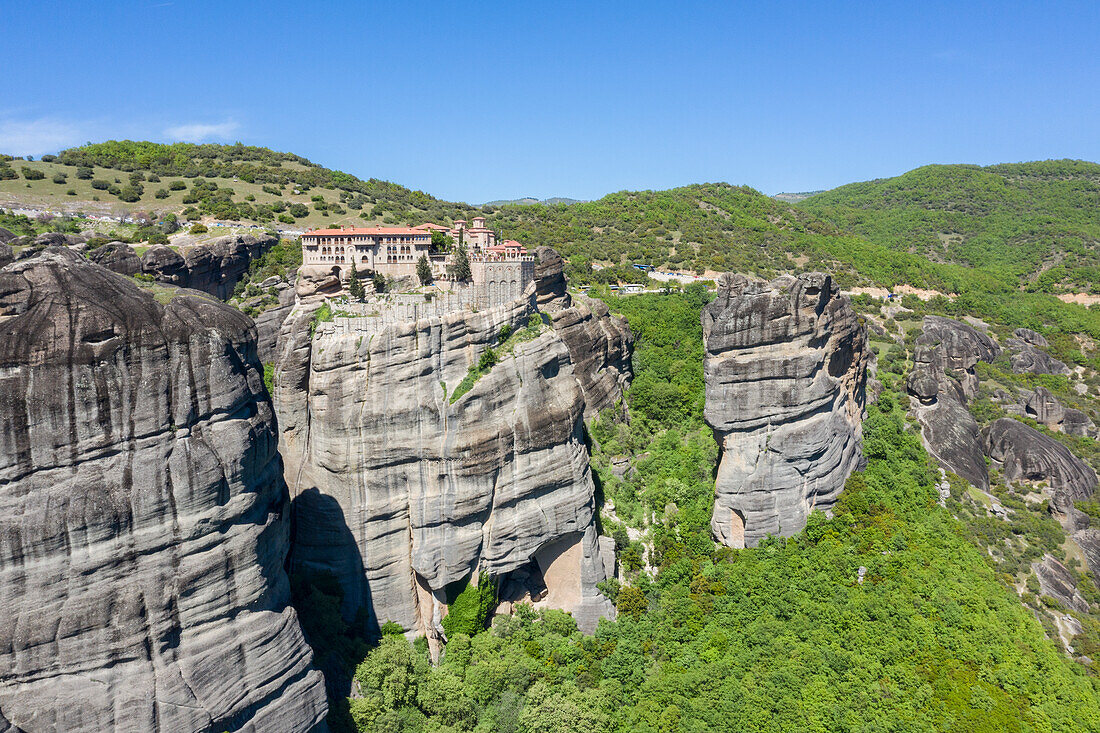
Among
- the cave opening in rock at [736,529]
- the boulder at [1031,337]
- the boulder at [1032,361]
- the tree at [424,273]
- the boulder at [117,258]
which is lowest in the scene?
the cave opening in rock at [736,529]

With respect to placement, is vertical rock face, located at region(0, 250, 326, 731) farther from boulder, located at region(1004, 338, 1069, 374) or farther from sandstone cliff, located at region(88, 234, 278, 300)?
Result: boulder, located at region(1004, 338, 1069, 374)

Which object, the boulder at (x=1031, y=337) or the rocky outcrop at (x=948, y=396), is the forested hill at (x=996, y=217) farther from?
the rocky outcrop at (x=948, y=396)

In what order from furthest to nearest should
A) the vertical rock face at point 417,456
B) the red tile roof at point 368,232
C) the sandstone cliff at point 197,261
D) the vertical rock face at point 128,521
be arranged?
the sandstone cliff at point 197,261 → the red tile roof at point 368,232 → the vertical rock face at point 417,456 → the vertical rock face at point 128,521

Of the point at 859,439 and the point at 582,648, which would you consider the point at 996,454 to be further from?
the point at 582,648

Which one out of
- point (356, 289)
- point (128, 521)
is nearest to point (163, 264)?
point (356, 289)

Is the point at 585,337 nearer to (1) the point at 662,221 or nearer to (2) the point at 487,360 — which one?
(2) the point at 487,360

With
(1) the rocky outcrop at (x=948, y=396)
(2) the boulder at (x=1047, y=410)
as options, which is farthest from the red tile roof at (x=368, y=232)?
(2) the boulder at (x=1047, y=410)
